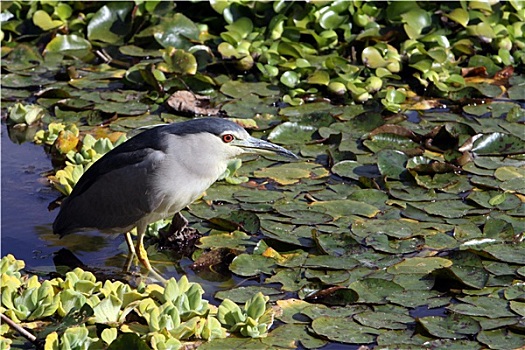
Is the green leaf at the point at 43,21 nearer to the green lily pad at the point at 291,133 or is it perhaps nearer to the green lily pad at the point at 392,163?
the green lily pad at the point at 291,133

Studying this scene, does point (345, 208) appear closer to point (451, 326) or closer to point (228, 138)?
point (228, 138)

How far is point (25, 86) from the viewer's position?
23.5 feet

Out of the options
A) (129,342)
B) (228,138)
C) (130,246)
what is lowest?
(130,246)

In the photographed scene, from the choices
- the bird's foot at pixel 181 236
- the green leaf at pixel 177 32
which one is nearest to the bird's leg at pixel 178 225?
the bird's foot at pixel 181 236

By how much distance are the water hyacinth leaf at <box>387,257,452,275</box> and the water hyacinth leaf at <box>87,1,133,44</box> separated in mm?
3861

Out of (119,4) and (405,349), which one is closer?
(405,349)

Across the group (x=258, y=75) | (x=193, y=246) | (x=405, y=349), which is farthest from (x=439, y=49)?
(x=405, y=349)

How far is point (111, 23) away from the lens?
7770 millimetres

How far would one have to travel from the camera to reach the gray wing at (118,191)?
4.82 meters

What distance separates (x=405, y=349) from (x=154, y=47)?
433cm

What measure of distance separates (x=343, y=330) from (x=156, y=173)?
1325mm

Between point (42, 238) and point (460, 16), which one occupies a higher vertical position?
point (460, 16)

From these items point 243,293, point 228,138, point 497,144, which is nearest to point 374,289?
point 243,293

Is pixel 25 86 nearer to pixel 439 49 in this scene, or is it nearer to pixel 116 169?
pixel 116 169
